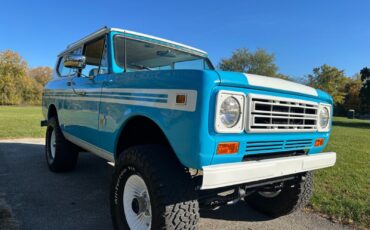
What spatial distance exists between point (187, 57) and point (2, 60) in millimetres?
62464

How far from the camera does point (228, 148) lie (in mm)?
2225

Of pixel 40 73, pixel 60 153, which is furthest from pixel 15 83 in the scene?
pixel 60 153

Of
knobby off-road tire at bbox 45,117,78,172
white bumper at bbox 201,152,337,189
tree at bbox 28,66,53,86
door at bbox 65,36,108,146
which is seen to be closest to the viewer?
white bumper at bbox 201,152,337,189

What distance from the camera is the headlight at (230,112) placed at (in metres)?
2.18

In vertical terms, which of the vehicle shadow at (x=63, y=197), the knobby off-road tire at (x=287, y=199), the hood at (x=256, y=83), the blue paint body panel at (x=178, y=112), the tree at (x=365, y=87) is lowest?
the vehicle shadow at (x=63, y=197)

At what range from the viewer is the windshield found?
12.0 ft

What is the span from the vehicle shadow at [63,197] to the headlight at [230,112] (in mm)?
1815

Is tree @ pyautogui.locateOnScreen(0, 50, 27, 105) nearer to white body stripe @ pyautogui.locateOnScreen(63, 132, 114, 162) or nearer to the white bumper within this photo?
white body stripe @ pyautogui.locateOnScreen(63, 132, 114, 162)

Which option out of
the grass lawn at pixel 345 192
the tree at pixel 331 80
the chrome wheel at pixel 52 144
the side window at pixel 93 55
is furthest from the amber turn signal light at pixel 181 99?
the tree at pixel 331 80

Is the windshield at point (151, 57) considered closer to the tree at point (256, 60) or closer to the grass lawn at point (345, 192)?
the grass lawn at point (345, 192)

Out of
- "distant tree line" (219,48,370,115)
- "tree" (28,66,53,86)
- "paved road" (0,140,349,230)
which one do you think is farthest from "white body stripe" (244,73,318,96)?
"tree" (28,66,53,86)

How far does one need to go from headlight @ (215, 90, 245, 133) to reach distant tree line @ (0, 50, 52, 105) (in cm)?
5794

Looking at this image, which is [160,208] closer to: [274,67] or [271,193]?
[271,193]

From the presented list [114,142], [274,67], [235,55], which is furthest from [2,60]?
[114,142]
